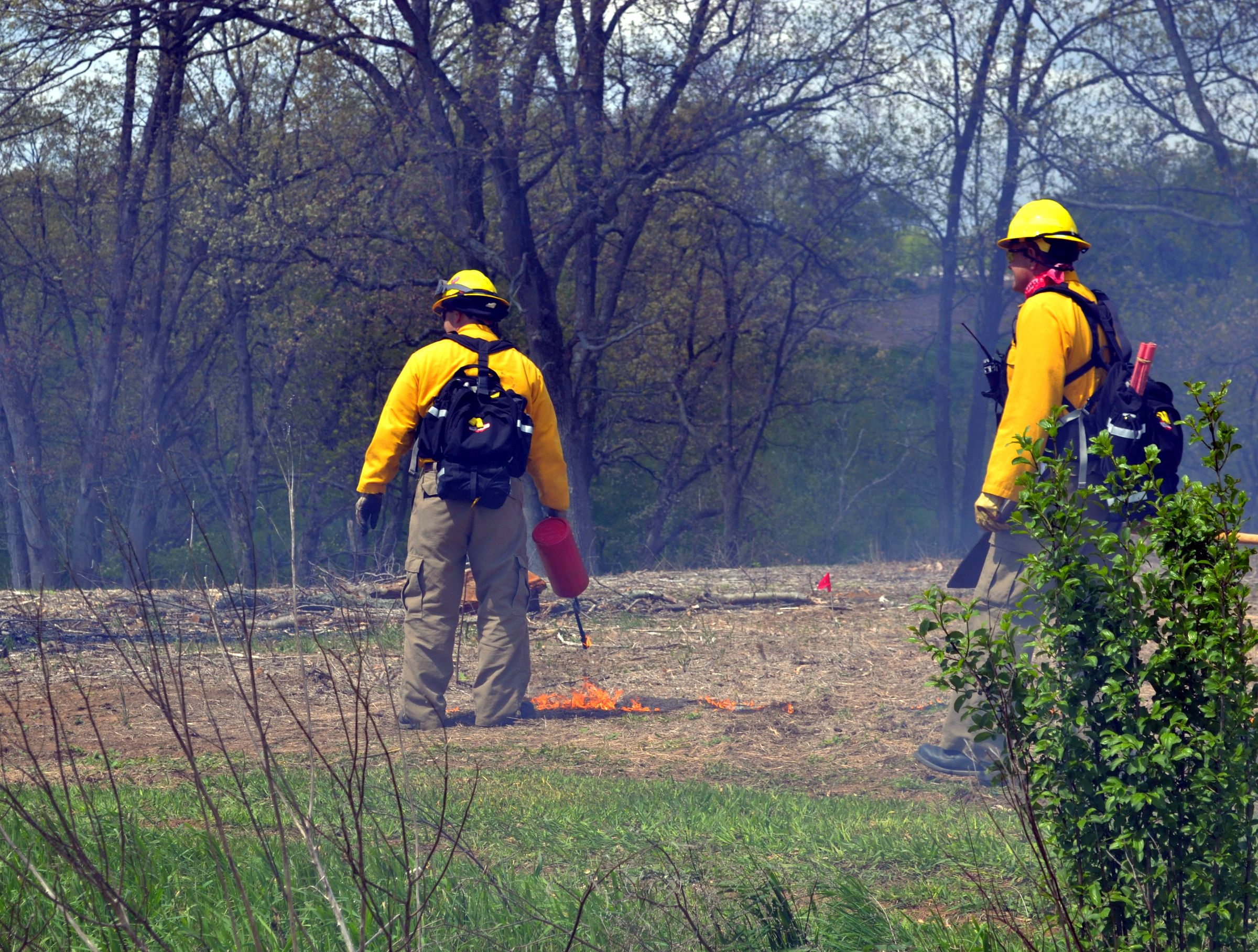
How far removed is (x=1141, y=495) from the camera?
7.49 feet

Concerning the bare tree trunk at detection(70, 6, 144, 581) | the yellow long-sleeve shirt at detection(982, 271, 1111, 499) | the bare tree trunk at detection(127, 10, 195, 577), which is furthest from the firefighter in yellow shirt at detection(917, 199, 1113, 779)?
the bare tree trunk at detection(70, 6, 144, 581)

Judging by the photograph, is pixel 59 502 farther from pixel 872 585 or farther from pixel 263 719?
pixel 263 719

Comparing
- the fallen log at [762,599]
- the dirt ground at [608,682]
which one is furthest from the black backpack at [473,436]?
the fallen log at [762,599]

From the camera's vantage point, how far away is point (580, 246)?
17.8 m

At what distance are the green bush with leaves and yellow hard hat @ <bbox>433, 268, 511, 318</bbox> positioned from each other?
152 inches

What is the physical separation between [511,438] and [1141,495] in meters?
3.80

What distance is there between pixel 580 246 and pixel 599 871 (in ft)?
52.1

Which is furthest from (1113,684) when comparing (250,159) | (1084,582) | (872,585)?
(250,159)

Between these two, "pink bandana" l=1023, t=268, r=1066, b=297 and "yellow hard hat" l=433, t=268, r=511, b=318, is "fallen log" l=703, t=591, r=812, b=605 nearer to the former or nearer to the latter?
"yellow hard hat" l=433, t=268, r=511, b=318

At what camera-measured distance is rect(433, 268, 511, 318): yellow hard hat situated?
19.4 ft

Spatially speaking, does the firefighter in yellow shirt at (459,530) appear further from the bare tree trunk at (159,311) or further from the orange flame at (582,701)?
the bare tree trunk at (159,311)

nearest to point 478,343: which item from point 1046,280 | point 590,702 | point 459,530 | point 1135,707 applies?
point 459,530

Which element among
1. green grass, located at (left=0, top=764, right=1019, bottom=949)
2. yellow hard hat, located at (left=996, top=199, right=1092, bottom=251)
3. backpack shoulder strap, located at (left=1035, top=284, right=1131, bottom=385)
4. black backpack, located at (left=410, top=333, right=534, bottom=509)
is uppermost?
yellow hard hat, located at (left=996, top=199, right=1092, bottom=251)

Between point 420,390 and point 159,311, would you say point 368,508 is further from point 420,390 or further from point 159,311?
point 159,311
